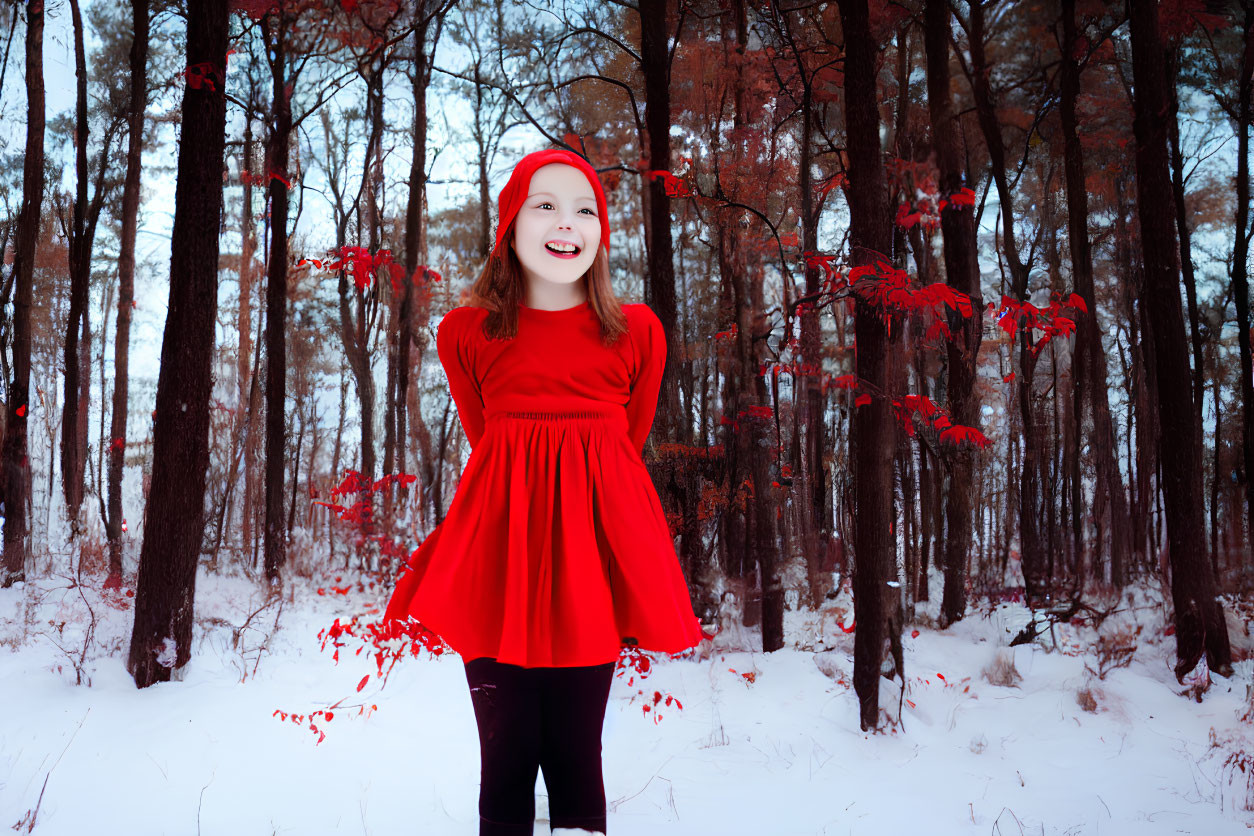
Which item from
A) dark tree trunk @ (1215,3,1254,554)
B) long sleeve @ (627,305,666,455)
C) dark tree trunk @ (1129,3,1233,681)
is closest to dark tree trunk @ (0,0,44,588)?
long sleeve @ (627,305,666,455)

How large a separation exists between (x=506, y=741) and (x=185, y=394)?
219cm

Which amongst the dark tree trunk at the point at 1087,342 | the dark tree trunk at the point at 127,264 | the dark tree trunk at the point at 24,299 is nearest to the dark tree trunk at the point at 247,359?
the dark tree trunk at the point at 127,264

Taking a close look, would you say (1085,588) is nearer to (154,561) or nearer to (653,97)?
(653,97)

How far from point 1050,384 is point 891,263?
860 millimetres

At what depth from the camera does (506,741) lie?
1.62 meters

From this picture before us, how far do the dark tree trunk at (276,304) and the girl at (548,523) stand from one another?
2153 mm

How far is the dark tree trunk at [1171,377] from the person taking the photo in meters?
2.82

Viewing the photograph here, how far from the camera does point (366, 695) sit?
10.3 ft

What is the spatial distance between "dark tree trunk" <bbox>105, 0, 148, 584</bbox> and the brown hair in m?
2.32

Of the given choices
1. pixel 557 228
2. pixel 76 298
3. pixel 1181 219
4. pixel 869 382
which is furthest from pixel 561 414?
pixel 76 298

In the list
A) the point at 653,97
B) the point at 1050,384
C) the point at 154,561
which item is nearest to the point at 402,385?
the point at 154,561

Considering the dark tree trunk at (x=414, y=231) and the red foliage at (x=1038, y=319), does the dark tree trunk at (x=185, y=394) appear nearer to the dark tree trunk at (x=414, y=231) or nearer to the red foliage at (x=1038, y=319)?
the dark tree trunk at (x=414, y=231)

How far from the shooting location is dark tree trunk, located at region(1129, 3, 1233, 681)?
2820mm

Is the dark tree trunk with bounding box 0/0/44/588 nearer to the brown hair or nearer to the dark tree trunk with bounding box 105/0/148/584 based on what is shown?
the dark tree trunk with bounding box 105/0/148/584
